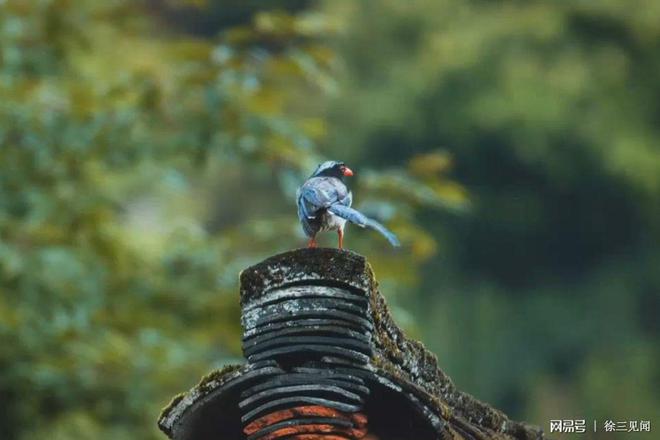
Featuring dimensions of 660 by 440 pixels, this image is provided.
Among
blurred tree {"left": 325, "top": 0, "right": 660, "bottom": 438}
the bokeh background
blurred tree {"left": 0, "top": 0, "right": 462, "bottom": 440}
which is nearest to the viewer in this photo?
blurred tree {"left": 0, "top": 0, "right": 462, "bottom": 440}

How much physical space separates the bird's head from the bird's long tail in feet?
1.28

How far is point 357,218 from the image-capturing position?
3.96 m

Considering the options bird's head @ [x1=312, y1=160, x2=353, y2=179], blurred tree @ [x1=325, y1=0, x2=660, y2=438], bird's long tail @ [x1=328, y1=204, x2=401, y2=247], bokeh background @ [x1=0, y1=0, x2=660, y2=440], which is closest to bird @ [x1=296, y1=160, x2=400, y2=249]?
bird's long tail @ [x1=328, y1=204, x2=401, y2=247]

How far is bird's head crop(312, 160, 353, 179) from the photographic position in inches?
175

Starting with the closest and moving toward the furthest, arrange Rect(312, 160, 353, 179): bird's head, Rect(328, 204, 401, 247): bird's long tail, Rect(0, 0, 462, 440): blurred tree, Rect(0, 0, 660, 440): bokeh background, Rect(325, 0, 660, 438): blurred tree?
Rect(328, 204, 401, 247): bird's long tail → Rect(312, 160, 353, 179): bird's head → Rect(0, 0, 462, 440): blurred tree → Rect(0, 0, 660, 440): bokeh background → Rect(325, 0, 660, 438): blurred tree

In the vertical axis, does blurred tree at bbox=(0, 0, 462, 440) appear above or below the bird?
above

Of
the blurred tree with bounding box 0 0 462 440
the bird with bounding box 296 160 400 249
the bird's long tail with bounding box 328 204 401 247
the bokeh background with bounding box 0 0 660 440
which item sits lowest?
the bird's long tail with bounding box 328 204 401 247

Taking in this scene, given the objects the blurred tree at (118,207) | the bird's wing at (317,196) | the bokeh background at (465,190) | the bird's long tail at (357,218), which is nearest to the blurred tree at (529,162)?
the bokeh background at (465,190)

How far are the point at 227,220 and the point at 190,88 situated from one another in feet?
46.1

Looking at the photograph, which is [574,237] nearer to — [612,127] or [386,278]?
[612,127]

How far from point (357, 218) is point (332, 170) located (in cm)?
56

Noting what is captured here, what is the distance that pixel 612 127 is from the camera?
72.9 ft

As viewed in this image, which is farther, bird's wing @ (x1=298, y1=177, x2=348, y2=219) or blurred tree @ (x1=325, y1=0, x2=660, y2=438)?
blurred tree @ (x1=325, y1=0, x2=660, y2=438)

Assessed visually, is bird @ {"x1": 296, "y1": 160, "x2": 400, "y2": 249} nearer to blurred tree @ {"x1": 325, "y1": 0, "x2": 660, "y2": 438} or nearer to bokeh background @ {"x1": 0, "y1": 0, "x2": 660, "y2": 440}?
bokeh background @ {"x1": 0, "y1": 0, "x2": 660, "y2": 440}
